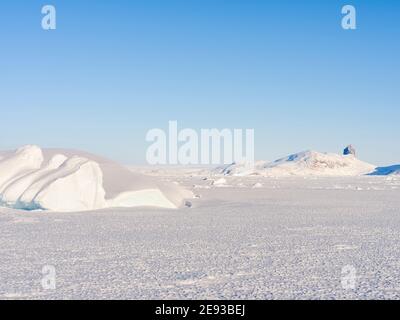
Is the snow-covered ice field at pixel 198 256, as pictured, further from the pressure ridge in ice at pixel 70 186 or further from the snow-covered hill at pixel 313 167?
the snow-covered hill at pixel 313 167

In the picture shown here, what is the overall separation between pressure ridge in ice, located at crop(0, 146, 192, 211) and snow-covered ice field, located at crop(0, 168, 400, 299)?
2.23m

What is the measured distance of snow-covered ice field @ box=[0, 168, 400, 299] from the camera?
6.59m

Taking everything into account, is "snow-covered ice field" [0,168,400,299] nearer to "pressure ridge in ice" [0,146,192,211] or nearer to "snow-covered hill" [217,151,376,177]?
"pressure ridge in ice" [0,146,192,211]

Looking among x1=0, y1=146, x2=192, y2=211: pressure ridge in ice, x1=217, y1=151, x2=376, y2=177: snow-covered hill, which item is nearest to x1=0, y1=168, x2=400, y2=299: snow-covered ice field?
x1=0, y1=146, x2=192, y2=211: pressure ridge in ice

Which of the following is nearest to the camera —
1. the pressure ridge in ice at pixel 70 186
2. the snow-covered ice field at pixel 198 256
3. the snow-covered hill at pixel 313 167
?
the snow-covered ice field at pixel 198 256

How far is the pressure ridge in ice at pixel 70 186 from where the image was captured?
18.8 metres

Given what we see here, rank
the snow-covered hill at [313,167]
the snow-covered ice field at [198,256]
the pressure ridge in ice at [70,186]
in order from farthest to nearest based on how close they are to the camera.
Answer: the snow-covered hill at [313,167], the pressure ridge in ice at [70,186], the snow-covered ice field at [198,256]

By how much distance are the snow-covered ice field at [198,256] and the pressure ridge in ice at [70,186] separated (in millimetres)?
2231

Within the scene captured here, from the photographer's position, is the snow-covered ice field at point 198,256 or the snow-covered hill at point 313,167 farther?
the snow-covered hill at point 313,167

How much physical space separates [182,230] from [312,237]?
373 centimetres

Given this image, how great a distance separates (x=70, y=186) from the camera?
1900 cm

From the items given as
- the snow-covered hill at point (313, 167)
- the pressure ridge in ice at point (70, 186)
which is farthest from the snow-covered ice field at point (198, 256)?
the snow-covered hill at point (313, 167)

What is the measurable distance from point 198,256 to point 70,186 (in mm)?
11128

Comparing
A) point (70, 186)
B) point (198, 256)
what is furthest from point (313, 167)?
point (198, 256)
